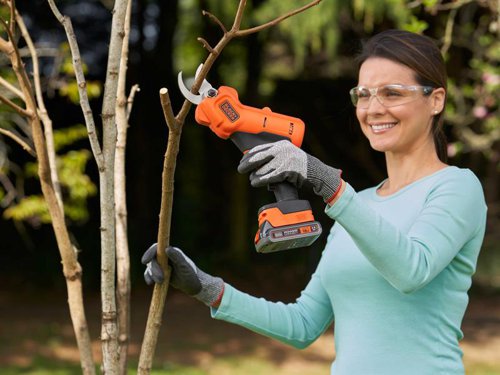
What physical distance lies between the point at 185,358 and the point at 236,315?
16.6 ft

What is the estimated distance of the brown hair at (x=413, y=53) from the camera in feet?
5.78

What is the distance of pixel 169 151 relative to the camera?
149cm

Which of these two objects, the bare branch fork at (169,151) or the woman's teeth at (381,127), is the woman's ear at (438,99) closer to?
the woman's teeth at (381,127)

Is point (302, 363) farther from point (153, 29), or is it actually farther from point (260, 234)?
point (153, 29)

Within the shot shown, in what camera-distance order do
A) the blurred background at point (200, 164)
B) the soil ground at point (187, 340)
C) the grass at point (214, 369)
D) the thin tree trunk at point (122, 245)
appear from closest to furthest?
the thin tree trunk at point (122, 245), the grass at point (214, 369), the soil ground at point (187, 340), the blurred background at point (200, 164)

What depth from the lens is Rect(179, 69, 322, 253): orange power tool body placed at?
4.98ft

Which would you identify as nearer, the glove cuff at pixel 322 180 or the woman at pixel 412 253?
the glove cuff at pixel 322 180

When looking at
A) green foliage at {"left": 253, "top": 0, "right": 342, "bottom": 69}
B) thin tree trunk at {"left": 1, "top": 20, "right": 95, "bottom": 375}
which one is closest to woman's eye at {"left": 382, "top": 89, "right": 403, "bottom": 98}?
thin tree trunk at {"left": 1, "top": 20, "right": 95, "bottom": 375}

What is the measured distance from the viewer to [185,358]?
675 cm

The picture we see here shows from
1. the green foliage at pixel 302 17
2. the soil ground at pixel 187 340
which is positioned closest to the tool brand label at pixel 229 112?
the soil ground at pixel 187 340

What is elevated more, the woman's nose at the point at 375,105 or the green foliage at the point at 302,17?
the green foliage at the point at 302,17

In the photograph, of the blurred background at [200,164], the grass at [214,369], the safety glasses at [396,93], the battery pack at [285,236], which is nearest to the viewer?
the battery pack at [285,236]

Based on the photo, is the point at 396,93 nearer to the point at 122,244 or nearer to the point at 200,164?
the point at 122,244

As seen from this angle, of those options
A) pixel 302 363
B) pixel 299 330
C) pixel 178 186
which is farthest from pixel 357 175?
pixel 299 330
